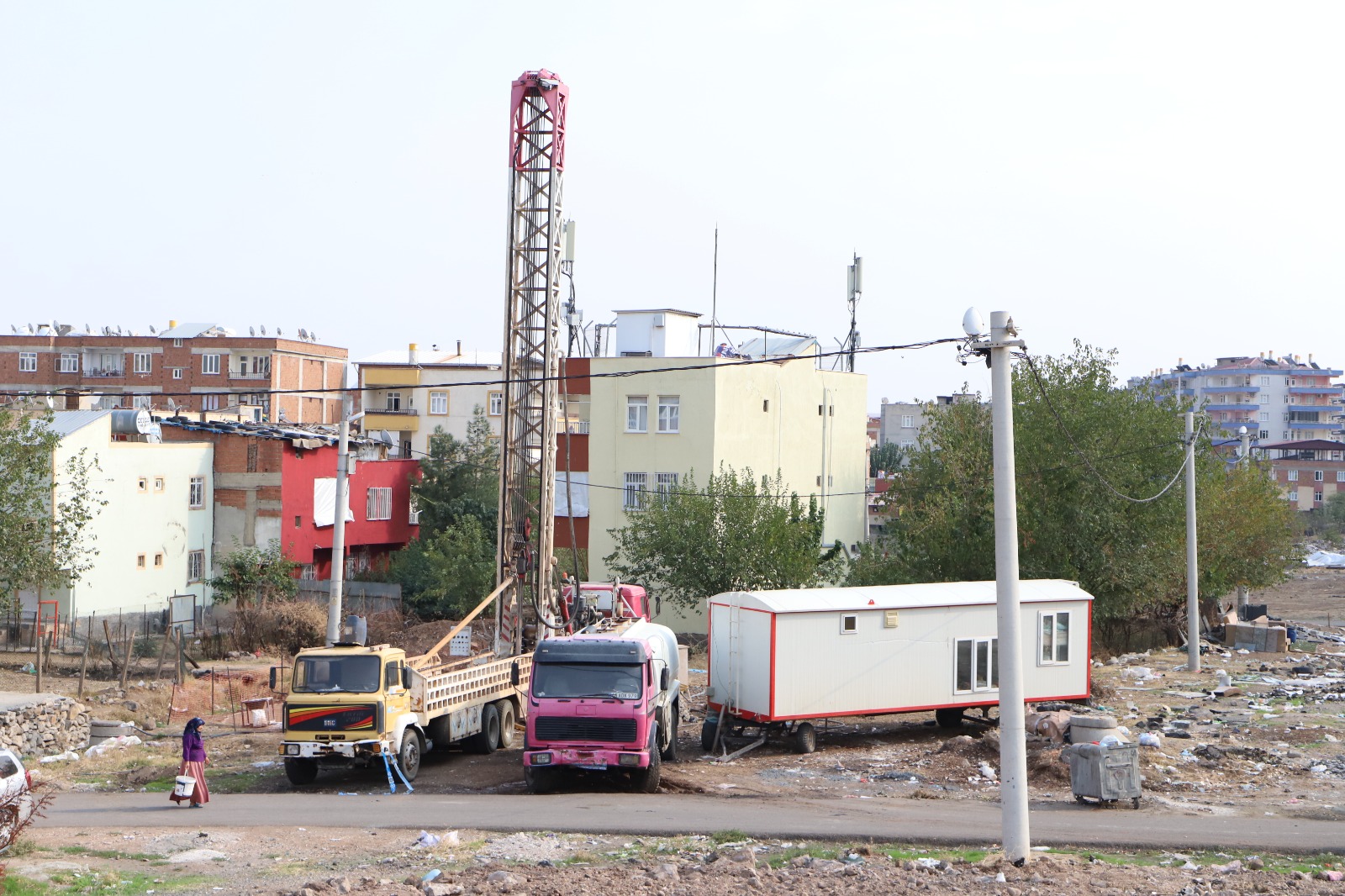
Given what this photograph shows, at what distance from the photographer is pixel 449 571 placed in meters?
47.0

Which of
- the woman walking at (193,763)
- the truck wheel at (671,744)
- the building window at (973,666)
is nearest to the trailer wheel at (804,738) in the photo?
the truck wheel at (671,744)

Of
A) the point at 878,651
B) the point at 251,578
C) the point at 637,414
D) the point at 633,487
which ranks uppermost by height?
the point at 637,414

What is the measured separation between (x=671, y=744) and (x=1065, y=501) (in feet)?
69.7

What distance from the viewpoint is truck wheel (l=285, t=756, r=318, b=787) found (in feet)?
69.5

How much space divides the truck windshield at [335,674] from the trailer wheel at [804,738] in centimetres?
790

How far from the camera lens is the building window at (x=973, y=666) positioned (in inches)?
979

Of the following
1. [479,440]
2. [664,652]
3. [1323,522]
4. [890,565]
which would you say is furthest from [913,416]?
[664,652]

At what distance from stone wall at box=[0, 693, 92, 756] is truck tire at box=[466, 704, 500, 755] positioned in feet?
25.9

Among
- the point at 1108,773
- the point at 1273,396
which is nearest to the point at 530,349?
the point at 1108,773

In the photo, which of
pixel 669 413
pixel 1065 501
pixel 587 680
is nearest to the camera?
pixel 587 680

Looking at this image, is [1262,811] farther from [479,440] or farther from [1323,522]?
[1323,522]

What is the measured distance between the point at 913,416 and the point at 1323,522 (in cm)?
4388

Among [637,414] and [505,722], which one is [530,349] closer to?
[505,722]

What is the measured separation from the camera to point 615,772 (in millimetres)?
21344
